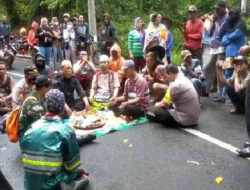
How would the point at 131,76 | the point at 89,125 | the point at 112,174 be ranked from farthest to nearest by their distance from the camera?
1. the point at 131,76
2. the point at 89,125
3. the point at 112,174

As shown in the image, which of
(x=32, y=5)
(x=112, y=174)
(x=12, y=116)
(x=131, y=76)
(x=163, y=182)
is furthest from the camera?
(x=32, y=5)

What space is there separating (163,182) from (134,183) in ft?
1.20

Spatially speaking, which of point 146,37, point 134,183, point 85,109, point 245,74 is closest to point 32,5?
point 146,37

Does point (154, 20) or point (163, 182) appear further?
point (154, 20)

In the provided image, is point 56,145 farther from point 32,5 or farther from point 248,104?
point 32,5

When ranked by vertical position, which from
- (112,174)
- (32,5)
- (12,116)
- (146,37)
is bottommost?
(112,174)

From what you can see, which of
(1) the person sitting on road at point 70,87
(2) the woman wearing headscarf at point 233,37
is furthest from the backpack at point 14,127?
(2) the woman wearing headscarf at point 233,37

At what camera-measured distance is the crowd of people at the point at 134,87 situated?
4223 mm

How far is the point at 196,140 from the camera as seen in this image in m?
6.33

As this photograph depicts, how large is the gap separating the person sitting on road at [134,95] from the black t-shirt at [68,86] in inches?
38.0

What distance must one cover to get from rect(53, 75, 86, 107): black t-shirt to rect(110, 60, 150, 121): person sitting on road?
3.17ft

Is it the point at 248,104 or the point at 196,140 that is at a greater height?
the point at 248,104

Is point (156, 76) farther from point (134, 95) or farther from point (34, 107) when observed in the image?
point (34, 107)

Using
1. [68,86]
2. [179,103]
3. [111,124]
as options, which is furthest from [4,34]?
[179,103]
